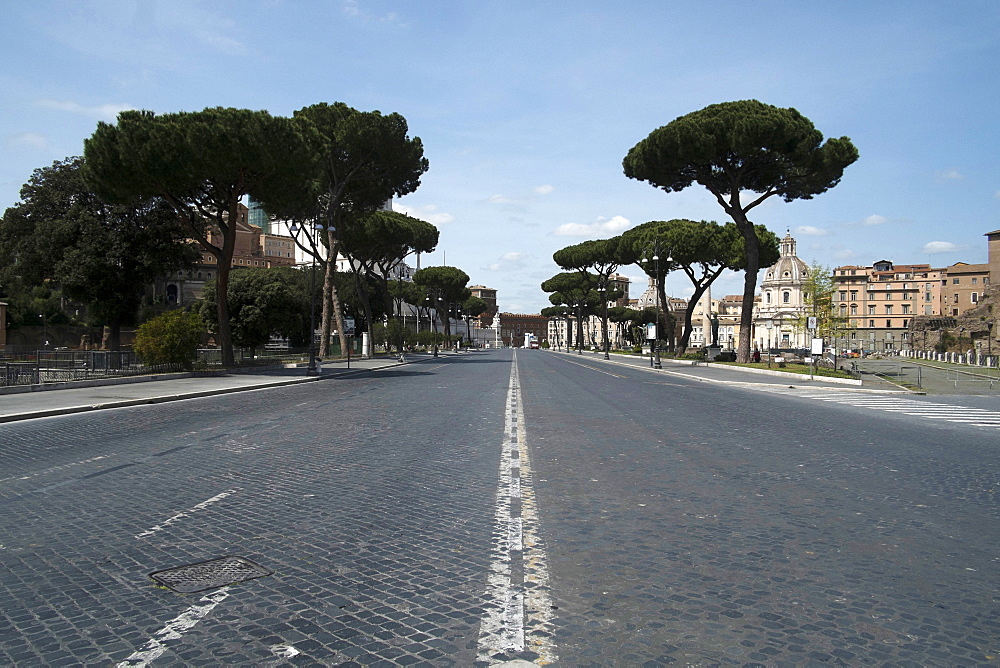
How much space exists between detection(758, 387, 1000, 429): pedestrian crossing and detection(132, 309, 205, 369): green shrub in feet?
75.7

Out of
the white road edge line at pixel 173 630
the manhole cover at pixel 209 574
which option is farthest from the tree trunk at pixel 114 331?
the white road edge line at pixel 173 630

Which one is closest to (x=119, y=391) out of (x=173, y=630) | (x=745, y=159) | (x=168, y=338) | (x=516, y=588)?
(x=168, y=338)

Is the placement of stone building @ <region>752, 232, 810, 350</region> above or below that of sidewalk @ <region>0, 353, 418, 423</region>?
above

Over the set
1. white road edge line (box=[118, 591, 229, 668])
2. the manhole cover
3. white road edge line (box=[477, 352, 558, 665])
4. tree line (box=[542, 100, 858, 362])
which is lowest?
the manhole cover

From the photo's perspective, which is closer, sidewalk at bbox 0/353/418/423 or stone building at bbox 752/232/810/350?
sidewalk at bbox 0/353/418/423

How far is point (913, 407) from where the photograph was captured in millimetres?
19688

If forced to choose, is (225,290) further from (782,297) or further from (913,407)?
(782,297)

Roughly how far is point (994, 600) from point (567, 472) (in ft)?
15.5

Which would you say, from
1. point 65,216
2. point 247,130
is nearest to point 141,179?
point 247,130

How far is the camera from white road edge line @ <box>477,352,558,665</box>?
11.7ft

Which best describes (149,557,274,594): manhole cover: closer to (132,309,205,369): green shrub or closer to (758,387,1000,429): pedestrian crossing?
(758,387,1000,429): pedestrian crossing

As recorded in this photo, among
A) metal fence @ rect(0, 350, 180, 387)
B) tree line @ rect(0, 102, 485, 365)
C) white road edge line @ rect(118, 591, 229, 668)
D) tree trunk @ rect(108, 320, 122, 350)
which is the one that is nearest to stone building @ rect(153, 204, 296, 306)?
tree line @ rect(0, 102, 485, 365)

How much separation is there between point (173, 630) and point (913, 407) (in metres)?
20.8

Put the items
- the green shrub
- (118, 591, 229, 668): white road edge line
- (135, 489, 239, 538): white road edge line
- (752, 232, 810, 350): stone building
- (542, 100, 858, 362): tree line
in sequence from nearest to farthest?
(118, 591, 229, 668): white road edge line < (135, 489, 239, 538): white road edge line < the green shrub < (542, 100, 858, 362): tree line < (752, 232, 810, 350): stone building
